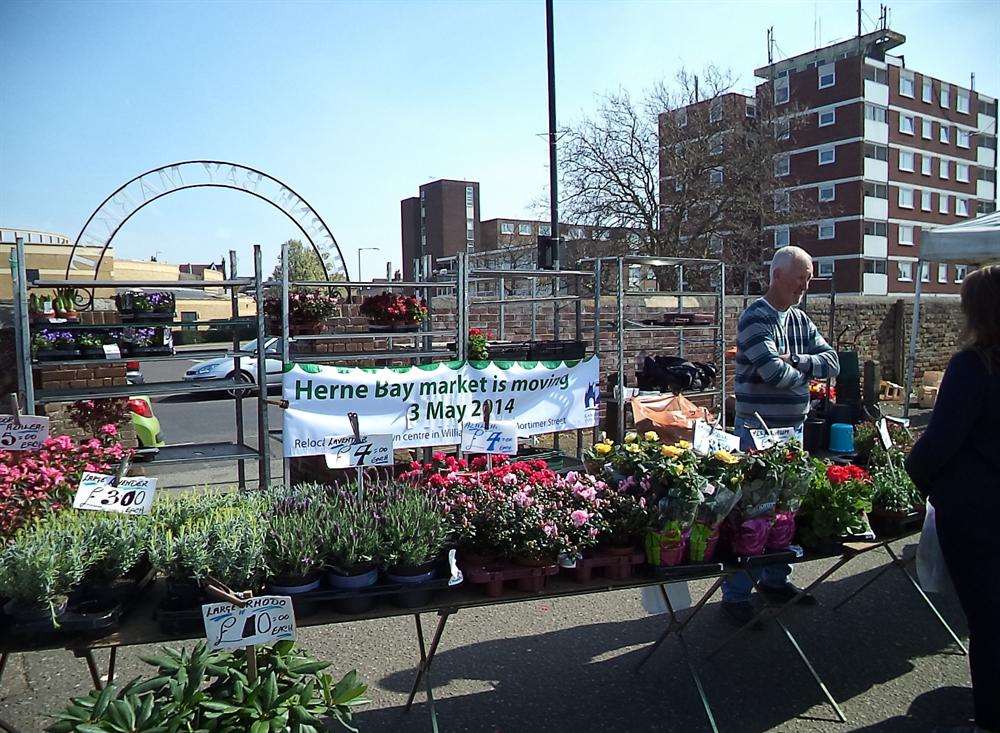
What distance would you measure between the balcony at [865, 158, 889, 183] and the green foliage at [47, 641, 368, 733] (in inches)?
1897

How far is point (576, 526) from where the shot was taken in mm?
2744

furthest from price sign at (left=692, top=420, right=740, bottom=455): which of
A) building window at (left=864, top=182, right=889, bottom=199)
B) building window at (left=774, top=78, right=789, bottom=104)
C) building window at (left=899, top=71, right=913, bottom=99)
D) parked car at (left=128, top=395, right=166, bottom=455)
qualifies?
building window at (left=899, top=71, right=913, bottom=99)

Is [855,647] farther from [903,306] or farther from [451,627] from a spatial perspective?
[903,306]

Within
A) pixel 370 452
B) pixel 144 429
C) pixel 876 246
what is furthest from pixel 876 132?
pixel 370 452

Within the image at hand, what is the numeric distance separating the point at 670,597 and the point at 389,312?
358 centimetres

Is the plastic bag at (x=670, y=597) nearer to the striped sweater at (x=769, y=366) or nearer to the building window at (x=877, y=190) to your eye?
the striped sweater at (x=769, y=366)

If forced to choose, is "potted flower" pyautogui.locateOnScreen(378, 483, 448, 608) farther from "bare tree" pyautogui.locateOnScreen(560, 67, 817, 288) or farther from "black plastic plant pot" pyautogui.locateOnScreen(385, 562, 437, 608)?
"bare tree" pyautogui.locateOnScreen(560, 67, 817, 288)

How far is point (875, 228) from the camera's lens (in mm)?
44188

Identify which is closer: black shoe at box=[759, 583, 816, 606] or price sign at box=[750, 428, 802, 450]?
price sign at box=[750, 428, 802, 450]

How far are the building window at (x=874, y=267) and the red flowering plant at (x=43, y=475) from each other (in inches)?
1859

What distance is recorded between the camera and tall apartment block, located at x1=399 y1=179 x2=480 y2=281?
72.2 meters

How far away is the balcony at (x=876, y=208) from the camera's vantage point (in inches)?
1719

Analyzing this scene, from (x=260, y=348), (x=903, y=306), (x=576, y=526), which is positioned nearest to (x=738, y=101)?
(x=903, y=306)

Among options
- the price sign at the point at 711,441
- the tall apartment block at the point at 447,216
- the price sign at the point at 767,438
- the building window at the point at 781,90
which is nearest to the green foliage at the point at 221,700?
the price sign at the point at 711,441
